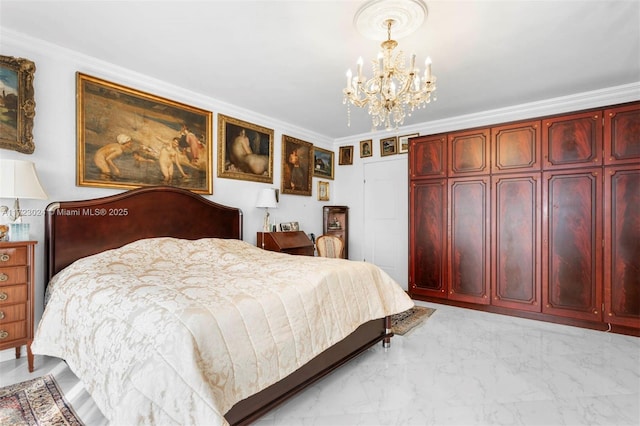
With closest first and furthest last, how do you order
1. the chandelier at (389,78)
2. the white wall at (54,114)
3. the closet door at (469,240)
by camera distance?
1. the chandelier at (389,78)
2. the white wall at (54,114)
3. the closet door at (469,240)

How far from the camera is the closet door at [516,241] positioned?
11.5ft

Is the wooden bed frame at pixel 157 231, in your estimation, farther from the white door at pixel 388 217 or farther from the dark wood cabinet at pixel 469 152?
the white door at pixel 388 217

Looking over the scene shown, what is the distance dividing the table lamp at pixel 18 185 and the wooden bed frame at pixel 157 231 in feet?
0.78

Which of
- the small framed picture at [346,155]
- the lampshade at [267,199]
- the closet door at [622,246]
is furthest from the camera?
the small framed picture at [346,155]

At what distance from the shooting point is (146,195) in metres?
3.18

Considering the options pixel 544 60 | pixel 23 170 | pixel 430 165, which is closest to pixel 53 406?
pixel 23 170

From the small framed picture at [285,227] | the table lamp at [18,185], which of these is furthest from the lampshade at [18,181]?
the small framed picture at [285,227]

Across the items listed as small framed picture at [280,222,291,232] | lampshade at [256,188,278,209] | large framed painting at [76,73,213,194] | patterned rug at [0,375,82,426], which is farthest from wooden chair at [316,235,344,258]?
patterned rug at [0,375,82,426]

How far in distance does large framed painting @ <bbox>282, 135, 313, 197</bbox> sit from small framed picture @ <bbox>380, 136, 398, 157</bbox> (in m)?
1.20

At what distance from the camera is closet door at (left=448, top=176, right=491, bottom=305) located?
150 inches

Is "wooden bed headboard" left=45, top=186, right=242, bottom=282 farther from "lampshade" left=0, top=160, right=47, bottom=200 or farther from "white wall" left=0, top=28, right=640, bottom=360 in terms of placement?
"lampshade" left=0, top=160, right=47, bottom=200

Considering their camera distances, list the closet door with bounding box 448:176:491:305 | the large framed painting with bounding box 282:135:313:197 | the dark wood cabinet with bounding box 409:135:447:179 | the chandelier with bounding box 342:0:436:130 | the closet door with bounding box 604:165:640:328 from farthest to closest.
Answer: the large framed painting with bounding box 282:135:313:197 → the dark wood cabinet with bounding box 409:135:447:179 → the closet door with bounding box 448:176:491:305 → the closet door with bounding box 604:165:640:328 → the chandelier with bounding box 342:0:436:130

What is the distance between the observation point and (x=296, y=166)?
5121mm

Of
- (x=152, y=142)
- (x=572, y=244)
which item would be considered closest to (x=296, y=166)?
(x=152, y=142)
